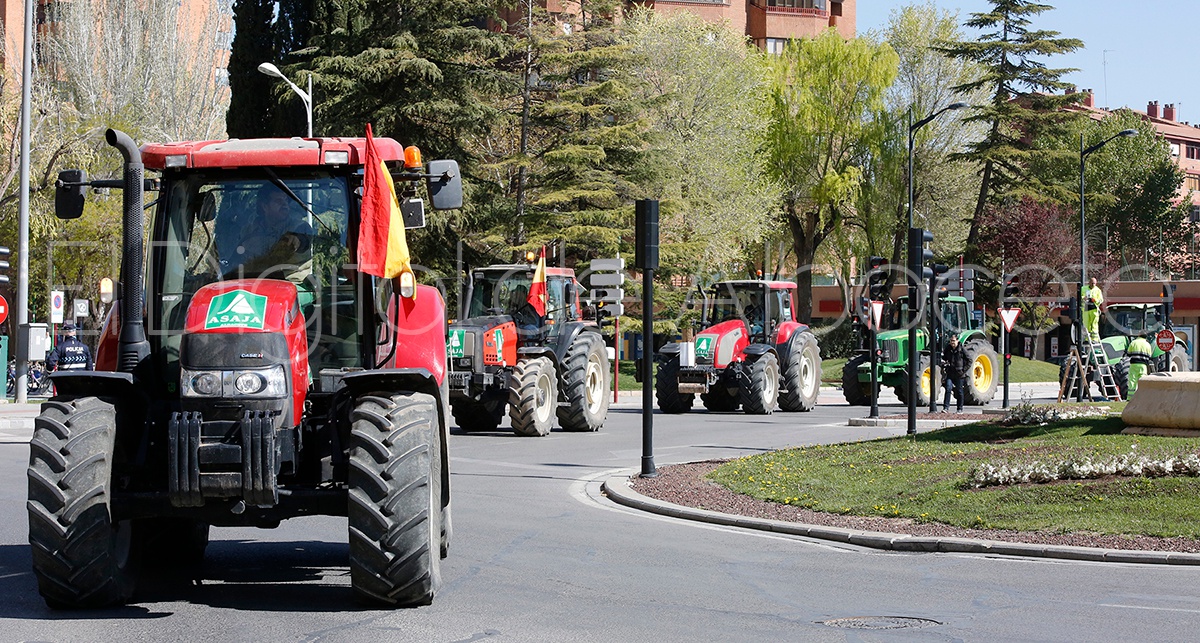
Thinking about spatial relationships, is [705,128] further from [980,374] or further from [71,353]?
[71,353]

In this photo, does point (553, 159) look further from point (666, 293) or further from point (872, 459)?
point (872, 459)

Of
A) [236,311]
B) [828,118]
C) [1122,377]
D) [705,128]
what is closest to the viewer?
[236,311]

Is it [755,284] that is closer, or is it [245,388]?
[245,388]

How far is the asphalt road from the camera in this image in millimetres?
7836

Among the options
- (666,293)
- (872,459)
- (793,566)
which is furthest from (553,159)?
(793,566)

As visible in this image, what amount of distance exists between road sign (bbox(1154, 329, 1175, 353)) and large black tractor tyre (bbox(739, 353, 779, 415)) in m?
11.8

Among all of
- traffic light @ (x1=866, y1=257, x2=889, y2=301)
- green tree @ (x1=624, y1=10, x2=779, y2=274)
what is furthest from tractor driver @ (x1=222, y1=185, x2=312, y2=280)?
green tree @ (x1=624, y1=10, x2=779, y2=274)

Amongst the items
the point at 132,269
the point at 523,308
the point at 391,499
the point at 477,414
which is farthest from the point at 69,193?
the point at 477,414

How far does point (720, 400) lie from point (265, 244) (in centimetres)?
2373

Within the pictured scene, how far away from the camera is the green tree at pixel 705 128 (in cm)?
4847

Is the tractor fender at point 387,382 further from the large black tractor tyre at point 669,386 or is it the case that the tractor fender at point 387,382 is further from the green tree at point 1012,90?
the green tree at point 1012,90

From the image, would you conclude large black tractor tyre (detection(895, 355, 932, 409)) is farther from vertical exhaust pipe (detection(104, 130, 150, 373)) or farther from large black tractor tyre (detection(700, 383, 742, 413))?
vertical exhaust pipe (detection(104, 130, 150, 373))

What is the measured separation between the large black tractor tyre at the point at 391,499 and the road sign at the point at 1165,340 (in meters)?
31.7

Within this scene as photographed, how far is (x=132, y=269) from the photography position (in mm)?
8422
